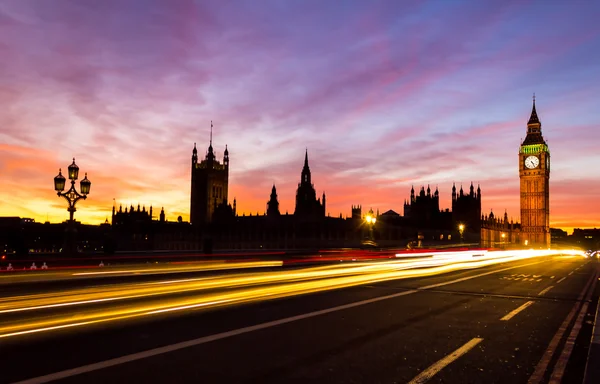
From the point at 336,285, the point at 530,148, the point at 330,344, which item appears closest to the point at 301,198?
the point at 530,148

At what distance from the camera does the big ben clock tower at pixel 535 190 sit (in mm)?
159250


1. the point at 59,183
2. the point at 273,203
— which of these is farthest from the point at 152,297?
the point at 273,203

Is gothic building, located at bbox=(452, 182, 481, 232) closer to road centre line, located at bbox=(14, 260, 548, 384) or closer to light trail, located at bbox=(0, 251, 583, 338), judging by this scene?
light trail, located at bbox=(0, 251, 583, 338)

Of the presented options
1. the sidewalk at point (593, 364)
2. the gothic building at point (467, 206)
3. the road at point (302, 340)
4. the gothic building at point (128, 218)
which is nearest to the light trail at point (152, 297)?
the road at point (302, 340)

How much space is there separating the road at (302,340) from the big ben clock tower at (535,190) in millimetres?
160404

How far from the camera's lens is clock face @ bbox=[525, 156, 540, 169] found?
165125 mm

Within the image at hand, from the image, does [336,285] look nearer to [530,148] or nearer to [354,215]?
[354,215]

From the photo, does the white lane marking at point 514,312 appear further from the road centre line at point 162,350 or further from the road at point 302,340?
the road centre line at point 162,350

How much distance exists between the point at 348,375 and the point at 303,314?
469 cm

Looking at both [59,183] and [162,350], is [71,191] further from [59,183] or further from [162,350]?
[162,350]

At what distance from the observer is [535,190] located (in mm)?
163375

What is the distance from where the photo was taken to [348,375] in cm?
625

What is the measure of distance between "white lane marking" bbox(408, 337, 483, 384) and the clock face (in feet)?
576

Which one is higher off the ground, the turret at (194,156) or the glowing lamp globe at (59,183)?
the turret at (194,156)
